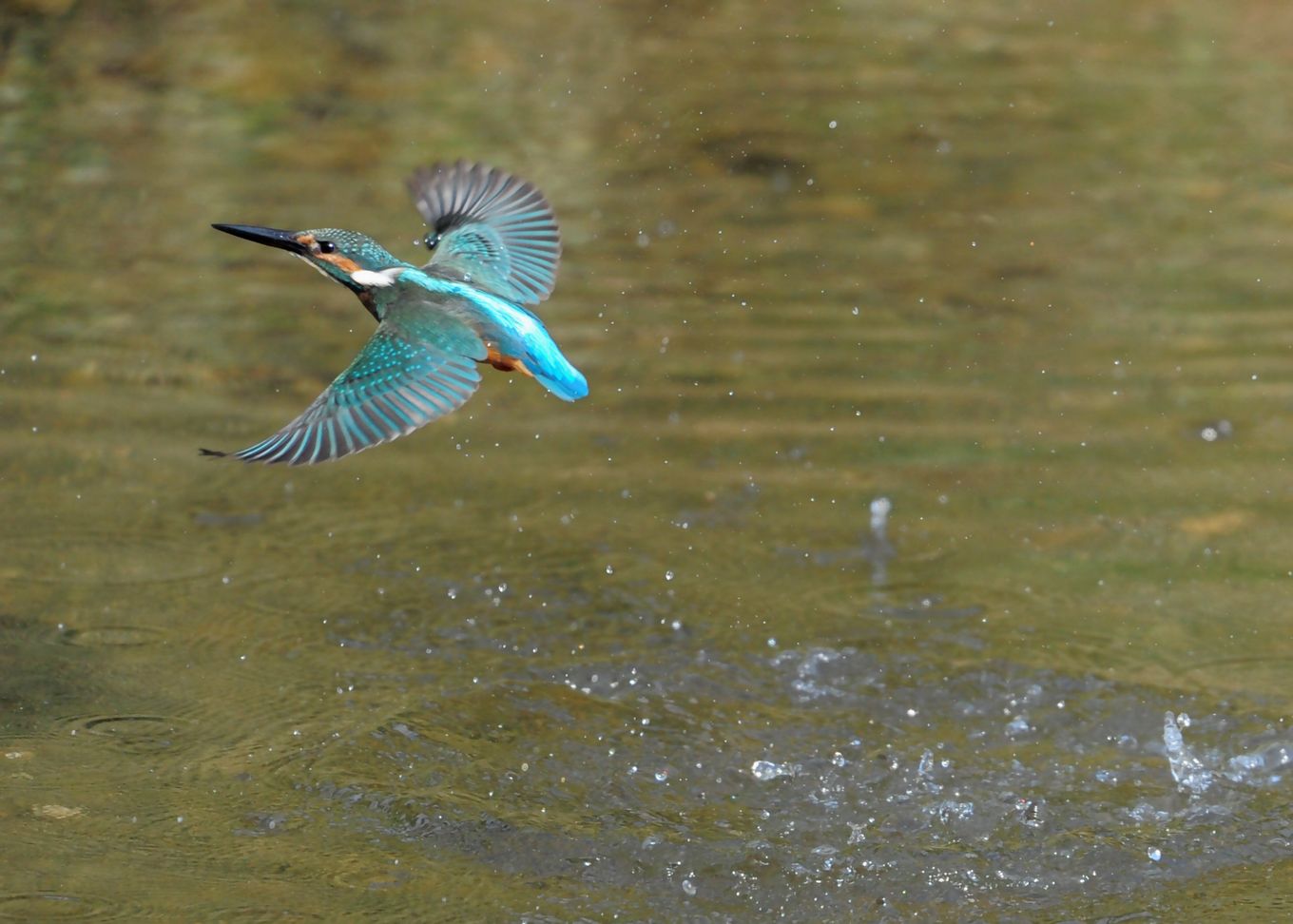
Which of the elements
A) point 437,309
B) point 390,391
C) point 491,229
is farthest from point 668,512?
point 390,391

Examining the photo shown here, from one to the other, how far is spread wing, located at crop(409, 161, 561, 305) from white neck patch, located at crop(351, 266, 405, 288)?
0.30 m

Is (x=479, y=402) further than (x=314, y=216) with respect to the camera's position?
No

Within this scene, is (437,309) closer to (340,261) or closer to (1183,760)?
(340,261)

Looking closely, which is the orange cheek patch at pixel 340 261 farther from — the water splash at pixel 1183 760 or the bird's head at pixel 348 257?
the water splash at pixel 1183 760

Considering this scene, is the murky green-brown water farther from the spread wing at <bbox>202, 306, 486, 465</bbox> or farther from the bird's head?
the bird's head

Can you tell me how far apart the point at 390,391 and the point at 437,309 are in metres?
0.28

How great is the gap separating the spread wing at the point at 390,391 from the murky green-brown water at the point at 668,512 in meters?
0.81

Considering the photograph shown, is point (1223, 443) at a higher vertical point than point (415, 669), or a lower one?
higher

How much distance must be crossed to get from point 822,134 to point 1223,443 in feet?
10.7

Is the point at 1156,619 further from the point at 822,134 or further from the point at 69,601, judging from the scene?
the point at 822,134

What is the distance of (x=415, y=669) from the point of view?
14.3 feet

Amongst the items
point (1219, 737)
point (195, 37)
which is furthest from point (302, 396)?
point (195, 37)

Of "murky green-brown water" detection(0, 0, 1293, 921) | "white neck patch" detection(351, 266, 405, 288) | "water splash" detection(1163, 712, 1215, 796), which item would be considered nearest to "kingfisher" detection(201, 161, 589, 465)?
"white neck patch" detection(351, 266, 405, 288)

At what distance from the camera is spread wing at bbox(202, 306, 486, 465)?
3.36 meters
